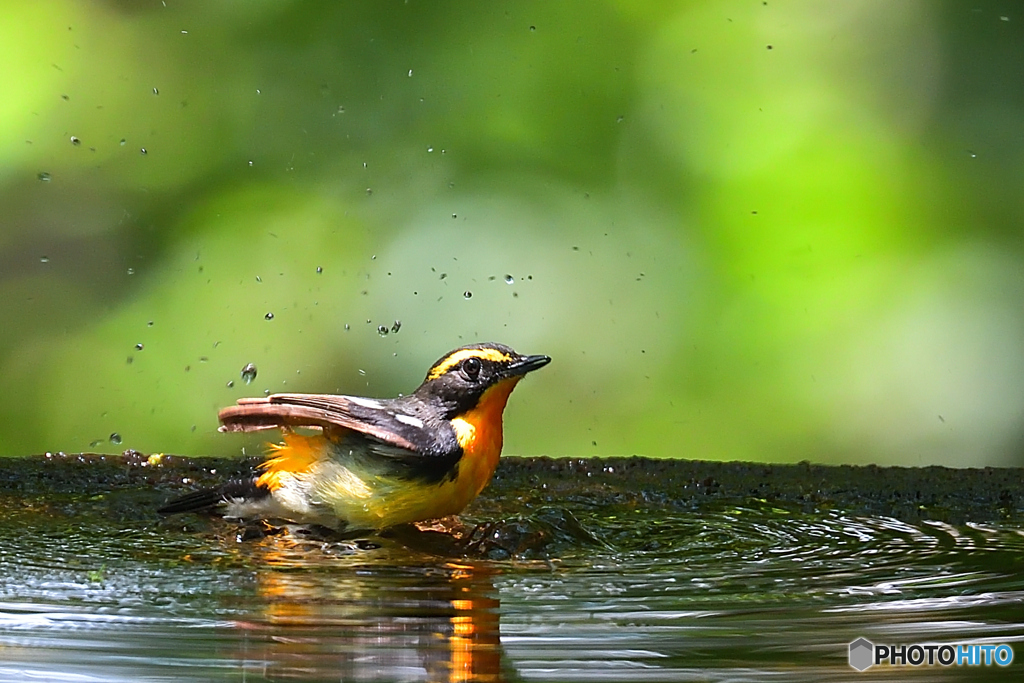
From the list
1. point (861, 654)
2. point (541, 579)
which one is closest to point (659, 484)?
point (541, 579)

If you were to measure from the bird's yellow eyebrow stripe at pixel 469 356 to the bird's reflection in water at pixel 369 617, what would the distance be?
2.46ft

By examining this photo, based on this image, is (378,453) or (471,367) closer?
(378,453)

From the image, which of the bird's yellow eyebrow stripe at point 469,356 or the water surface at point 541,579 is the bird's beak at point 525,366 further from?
the water surface at point 541,579

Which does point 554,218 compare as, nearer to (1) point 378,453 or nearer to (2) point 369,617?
(1) point 378,453

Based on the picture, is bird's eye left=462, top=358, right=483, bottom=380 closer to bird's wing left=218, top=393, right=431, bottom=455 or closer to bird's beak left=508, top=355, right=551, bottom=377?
bird's beak left=508, top=355, right=551, bottom=377

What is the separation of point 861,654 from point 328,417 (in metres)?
1.85

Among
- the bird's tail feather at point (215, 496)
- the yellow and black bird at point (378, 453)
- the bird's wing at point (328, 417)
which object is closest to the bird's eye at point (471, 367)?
the yellow and black bird at point (378, 453)

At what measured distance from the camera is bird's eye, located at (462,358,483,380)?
161 inches

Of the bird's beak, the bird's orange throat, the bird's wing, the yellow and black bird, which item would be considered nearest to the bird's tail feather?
the yellow and black bird

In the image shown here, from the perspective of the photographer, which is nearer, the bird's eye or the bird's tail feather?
the bird's tail feather

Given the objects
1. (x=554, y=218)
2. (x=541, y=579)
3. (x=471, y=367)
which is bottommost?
(x=541, y=579)

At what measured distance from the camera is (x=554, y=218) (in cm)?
625

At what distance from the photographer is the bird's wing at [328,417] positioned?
12.1 ft

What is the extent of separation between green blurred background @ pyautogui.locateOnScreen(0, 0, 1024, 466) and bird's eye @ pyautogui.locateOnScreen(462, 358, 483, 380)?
6.63ft
